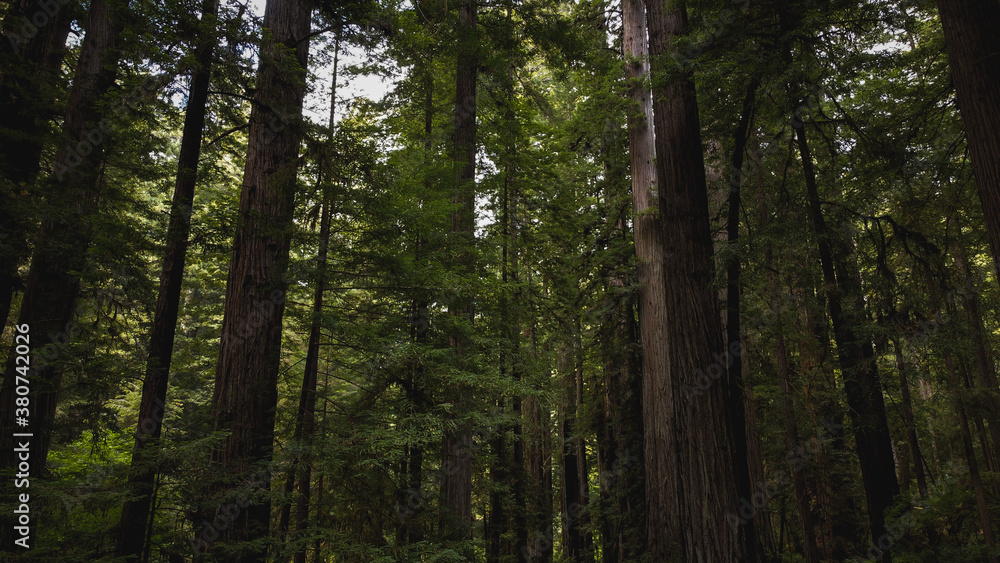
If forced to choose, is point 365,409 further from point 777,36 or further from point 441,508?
point 777,36

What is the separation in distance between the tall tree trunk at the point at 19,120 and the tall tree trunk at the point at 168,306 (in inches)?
115

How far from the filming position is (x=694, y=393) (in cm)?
526

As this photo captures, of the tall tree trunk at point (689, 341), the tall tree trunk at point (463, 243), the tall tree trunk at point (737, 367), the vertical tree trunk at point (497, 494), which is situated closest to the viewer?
the tall tree trunk at point (689, 341)

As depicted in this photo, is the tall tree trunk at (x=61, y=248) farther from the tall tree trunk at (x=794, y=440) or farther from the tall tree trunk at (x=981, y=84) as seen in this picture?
the tall tree trunk at (x=794, y=440)

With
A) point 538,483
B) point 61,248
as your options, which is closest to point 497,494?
point 538,483

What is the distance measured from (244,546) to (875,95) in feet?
38.8

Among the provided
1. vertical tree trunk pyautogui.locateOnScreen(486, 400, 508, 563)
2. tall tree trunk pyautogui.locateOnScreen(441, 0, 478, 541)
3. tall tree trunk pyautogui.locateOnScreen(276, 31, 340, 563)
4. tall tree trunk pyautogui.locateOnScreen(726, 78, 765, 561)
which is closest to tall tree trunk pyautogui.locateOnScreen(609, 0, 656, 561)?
tall tree trunk pyautogui.locateOnScreen(726, 78, 765, 561)

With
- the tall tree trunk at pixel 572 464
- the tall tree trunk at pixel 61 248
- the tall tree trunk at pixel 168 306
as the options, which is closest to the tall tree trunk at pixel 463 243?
the tall tree trunk at pixel 168 306

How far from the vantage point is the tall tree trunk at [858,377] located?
712cm

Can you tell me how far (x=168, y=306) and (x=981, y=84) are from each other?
8112mm

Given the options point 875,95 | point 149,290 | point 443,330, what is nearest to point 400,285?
point 443,330

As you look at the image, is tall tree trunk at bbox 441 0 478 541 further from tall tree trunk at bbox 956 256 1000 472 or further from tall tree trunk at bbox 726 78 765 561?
tall tree trunk at bbox 956 256 1000 472

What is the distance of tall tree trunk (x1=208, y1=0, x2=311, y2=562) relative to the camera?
5449mm

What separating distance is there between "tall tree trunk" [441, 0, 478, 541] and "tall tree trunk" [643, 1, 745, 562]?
135 inches
